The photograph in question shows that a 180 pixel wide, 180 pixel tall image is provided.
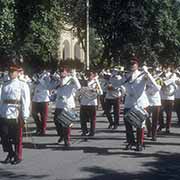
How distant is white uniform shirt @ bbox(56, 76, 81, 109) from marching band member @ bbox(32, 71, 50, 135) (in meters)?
2.50

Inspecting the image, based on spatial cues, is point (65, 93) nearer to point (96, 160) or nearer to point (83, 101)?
point (83, 101)

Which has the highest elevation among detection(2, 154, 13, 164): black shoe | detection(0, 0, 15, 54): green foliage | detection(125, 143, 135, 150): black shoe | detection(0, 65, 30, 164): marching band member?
detection(0, 0, 15, 54): green foliage

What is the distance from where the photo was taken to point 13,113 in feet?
38.7

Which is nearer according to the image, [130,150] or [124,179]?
[124,179]

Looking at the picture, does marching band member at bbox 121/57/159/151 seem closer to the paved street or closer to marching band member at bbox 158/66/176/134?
the paved street

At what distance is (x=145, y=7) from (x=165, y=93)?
49.0 ft

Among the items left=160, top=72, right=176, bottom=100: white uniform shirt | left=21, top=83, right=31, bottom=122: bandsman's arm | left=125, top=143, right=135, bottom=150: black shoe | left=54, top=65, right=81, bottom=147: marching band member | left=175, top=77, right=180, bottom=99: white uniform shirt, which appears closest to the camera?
left=21, top=83, right=31, bottom=122: bandsman's arm

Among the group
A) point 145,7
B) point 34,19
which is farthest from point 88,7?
point 34,19

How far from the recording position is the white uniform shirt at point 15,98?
11812 mm

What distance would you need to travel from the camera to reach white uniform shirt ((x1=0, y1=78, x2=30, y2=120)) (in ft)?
38.8

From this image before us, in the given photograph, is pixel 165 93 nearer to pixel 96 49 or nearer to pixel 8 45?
pixel 8 45

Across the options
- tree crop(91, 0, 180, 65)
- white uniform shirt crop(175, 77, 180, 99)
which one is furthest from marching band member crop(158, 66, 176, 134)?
tree crop(91, 0, 180, 65)

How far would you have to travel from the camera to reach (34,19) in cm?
2816

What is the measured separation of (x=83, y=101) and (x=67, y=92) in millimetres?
1830
